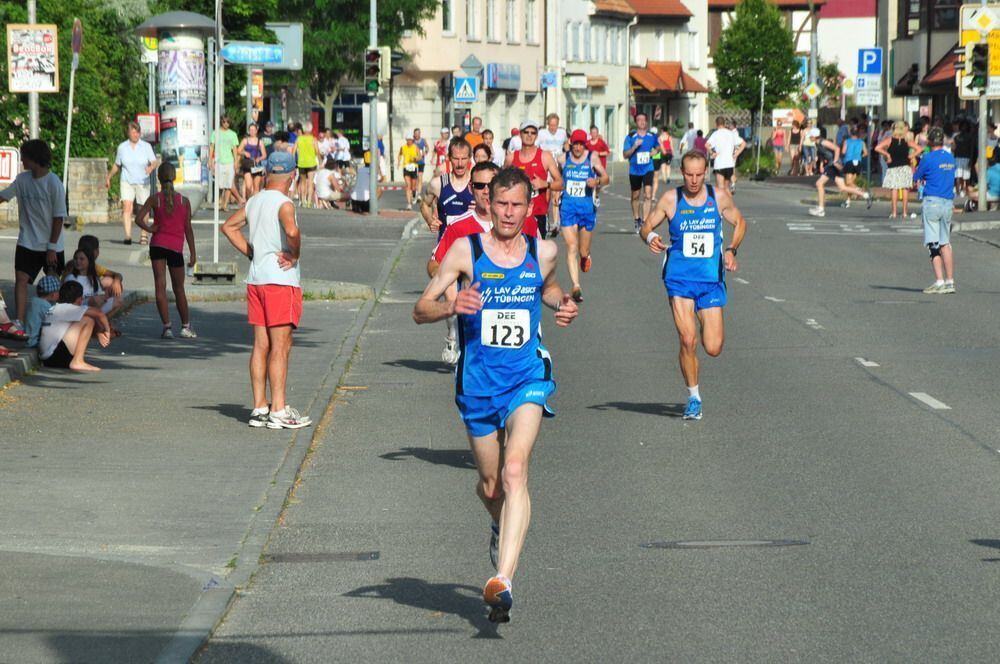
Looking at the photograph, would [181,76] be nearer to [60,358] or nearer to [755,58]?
[60,358]

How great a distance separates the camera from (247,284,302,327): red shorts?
469 inches

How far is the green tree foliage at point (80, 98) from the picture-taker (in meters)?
33.2

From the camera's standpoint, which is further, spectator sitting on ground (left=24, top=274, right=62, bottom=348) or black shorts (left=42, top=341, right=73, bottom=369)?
spectator sitting on ground (left=24, top=274, right=62, bottom=348)

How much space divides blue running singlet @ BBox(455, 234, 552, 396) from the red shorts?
484cm

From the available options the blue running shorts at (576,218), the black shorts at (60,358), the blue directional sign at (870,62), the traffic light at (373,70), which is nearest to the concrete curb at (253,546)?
the black shorts at (60,358)

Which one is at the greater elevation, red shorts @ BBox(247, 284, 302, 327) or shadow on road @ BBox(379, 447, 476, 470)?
red shorts @ BBox(247, 284, 302, 327)

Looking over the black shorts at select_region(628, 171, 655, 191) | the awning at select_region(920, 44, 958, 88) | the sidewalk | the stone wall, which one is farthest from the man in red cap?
the awning at select_region(920, 44, 958, 88)

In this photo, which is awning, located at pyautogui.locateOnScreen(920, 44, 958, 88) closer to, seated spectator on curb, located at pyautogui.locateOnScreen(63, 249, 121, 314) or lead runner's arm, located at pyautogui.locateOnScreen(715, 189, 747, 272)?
seated spectator on curb, located at pyautogui.locateOnScreen(63, 249, 121, 314)

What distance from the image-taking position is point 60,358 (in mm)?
14672

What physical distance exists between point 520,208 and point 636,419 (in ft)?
16.8

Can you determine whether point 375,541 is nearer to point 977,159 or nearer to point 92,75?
point 92,75

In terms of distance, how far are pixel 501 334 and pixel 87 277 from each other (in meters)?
9.52

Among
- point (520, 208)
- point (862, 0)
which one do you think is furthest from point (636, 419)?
point (862, 0)

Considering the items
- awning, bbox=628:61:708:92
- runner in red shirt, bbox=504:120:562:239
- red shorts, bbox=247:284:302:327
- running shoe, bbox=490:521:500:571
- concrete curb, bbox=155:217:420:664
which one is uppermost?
awning, bbox=628:61:708:92
